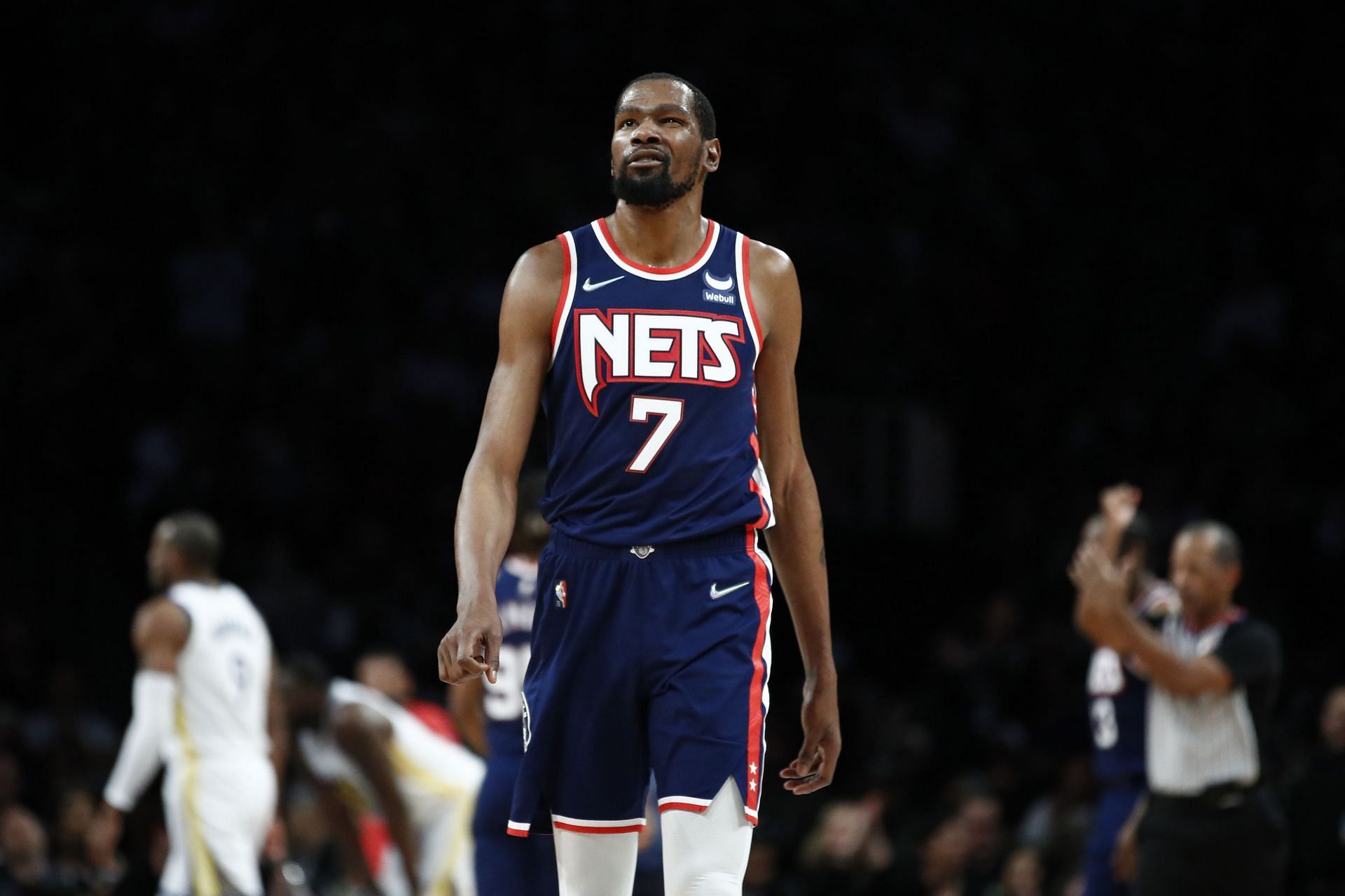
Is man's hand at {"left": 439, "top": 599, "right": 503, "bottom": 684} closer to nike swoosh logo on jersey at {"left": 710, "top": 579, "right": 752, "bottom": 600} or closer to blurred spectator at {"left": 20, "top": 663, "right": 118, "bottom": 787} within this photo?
nike swoosh logo on jersey at {"left": 710, "top": 579, "right": 752, "bottom": 600}

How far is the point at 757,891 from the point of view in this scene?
1027 cm

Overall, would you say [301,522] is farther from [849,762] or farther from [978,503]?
[978,503]

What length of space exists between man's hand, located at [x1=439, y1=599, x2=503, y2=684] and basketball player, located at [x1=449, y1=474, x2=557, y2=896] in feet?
9.13

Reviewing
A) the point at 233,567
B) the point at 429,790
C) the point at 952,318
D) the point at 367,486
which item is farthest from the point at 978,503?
the point at 429,790

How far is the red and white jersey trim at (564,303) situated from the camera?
389cm

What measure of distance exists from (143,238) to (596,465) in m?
10.7

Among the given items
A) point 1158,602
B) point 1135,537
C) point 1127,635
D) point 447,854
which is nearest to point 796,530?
point 1127,635

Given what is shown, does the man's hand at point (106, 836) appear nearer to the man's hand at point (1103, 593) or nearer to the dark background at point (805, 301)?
the dark background at point (805, 301)

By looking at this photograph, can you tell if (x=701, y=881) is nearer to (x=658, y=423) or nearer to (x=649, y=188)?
(x=658, y=423)

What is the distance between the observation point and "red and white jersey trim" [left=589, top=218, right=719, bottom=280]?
3.93m

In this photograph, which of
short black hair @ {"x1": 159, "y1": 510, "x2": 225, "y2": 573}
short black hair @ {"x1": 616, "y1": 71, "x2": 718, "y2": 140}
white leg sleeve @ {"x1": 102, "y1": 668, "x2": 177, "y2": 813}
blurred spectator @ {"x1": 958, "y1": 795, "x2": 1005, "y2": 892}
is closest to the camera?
short black hair @ {"x1": 616, "y1": 71, "x2": 718, "y2": 140}

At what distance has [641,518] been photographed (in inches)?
151

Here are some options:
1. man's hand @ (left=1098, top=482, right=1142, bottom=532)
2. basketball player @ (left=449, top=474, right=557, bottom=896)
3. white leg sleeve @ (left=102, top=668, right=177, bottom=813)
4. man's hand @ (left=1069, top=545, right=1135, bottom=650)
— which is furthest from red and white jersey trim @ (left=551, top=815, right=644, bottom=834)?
white leg sleeve @ (left=102, top=668, right=177, bottom=813)

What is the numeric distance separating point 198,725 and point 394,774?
0.96 metres
